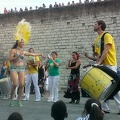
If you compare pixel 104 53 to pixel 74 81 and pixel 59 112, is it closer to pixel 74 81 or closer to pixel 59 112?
pixel 59 112

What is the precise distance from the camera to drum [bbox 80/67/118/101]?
23.8 feet

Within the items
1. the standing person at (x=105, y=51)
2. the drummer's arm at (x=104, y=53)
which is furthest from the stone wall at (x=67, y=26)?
the drummer's arm at (x=104, y=53)

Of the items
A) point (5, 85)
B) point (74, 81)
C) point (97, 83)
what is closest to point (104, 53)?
point (97, 83)

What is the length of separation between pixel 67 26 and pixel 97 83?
1729 cm

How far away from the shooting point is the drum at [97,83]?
7.27m

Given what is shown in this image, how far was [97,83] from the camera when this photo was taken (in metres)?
7.31

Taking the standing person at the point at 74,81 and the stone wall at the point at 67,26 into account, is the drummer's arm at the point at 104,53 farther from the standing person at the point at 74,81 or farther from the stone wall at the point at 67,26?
the stone wall at the point at 67,26

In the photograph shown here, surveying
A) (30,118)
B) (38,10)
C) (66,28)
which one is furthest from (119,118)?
(38,10)

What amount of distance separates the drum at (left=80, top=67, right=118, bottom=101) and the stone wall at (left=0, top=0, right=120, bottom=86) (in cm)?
1474

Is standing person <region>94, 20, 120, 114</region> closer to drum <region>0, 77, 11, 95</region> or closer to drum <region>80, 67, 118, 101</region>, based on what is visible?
drum <region>80, 67, 118, 101</region>

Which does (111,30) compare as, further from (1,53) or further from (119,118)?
(119,118)

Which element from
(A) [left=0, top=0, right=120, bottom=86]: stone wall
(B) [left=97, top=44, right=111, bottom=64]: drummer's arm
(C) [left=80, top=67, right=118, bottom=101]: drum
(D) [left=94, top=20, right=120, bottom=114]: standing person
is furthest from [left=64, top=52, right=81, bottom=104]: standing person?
(A) [left=0, top=0, right=120, bottom=86]: stone wall

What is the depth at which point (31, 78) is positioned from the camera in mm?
12047

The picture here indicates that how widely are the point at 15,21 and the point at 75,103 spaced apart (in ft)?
53.6
